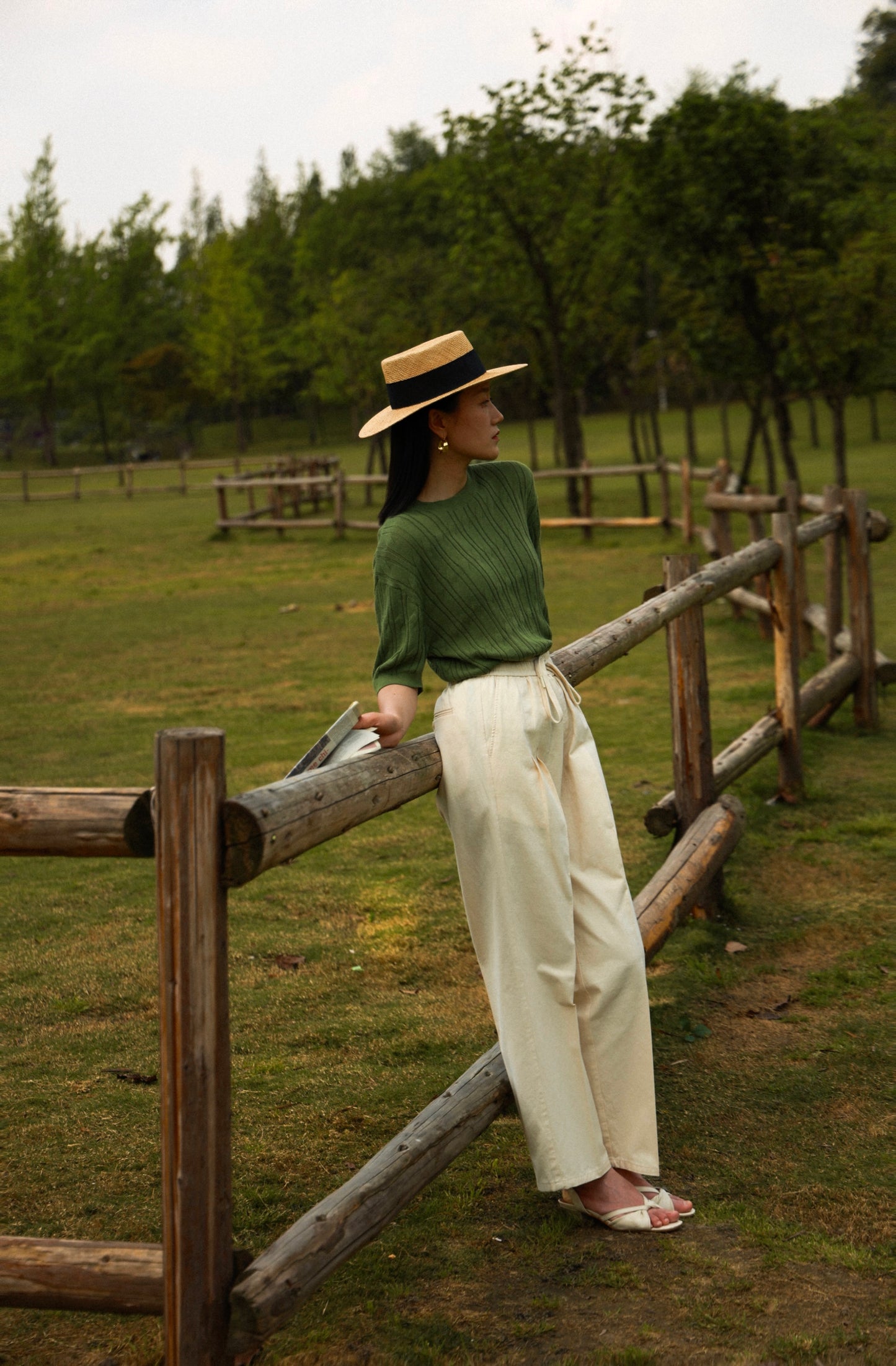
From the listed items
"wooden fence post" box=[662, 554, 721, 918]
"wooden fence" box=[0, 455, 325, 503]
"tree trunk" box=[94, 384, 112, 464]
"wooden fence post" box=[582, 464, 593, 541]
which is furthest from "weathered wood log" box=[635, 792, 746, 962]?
"tree trunk" box=[94, 384, 112, 464]

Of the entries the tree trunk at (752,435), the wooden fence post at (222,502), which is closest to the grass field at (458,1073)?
the wooden fence post at (222,502)

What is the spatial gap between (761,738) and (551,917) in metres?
3.58

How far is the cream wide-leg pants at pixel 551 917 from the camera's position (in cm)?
278

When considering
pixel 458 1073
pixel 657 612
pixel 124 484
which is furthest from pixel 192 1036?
pixel 124 484

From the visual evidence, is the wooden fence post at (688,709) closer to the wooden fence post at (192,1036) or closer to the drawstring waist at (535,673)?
the drawstring waist at (535,673)

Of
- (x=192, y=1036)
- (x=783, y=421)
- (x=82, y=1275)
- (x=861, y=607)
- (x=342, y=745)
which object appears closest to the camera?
(x=192, y=1036)

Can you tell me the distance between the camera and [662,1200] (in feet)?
9.80

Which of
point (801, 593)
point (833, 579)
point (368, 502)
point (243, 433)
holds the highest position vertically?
point (243, 433)

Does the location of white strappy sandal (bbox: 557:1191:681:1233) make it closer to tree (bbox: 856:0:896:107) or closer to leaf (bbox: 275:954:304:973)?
leaf (bbox: 275:954:304:973)

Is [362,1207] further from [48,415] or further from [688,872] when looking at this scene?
[48,415]

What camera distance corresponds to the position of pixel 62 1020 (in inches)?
171

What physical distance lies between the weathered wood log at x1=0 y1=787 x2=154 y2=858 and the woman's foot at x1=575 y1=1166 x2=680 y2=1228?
1485 millimetres

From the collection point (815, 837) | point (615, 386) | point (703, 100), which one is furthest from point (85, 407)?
point (815, 837)

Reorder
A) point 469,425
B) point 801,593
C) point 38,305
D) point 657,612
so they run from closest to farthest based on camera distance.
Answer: point 469,425 → point 657,612 → point 801,593 → point 38,305
